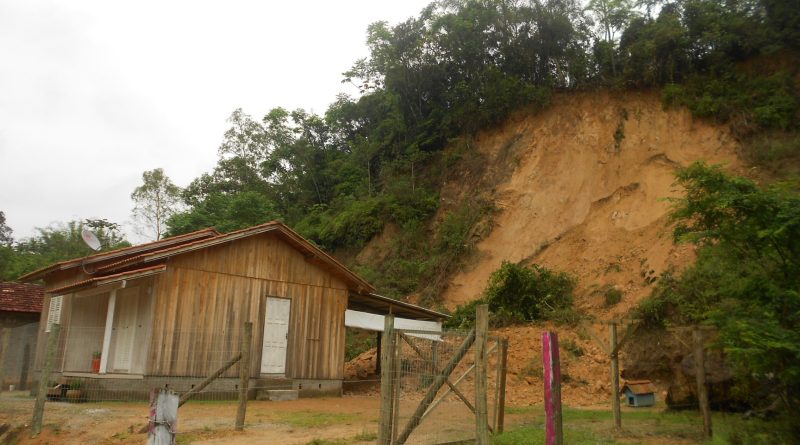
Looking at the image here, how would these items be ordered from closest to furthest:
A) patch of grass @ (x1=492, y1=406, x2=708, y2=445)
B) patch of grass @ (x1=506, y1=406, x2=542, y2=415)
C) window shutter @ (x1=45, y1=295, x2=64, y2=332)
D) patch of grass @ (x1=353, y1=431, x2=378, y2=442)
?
patch of grass @ (x1=492, y1=406, x2=708, y2=445) → patch of grass @ (x1=353, y1=431, x2=378, y2=442) → patch of grass @ (x1=506, y1=406, x2=542, y2=415) → window shutter @ (x1=45, y1=295, x2=64, y2=332)

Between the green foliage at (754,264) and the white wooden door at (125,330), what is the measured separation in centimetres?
1291

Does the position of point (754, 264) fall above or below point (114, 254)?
below

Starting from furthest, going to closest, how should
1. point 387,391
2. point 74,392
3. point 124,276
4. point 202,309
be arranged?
point 202,309, point 74,392, point 124,276, point 387,391

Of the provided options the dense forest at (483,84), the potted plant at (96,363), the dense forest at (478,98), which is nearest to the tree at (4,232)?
the dense forest at (478,98)

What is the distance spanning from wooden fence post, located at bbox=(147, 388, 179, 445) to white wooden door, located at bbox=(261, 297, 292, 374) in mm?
12174

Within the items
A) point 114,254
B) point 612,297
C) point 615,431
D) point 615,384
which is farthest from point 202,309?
point 612,297

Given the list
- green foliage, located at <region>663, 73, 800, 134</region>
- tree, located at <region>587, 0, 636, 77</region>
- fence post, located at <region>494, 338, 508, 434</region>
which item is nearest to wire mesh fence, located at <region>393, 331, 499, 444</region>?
fence post, located at <region>494, 338, 508, 434</region>

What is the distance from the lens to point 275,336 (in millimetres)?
15938

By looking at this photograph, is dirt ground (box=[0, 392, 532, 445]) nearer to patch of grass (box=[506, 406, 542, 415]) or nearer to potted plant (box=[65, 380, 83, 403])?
potted plant (box=[65, 380, 83, 403])

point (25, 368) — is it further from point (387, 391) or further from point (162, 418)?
point (162, 418)

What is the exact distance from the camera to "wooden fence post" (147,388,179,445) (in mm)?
3801

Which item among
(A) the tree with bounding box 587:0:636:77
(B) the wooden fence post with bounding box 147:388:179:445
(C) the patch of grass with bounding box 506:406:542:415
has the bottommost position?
(C) the patch of grass with bounding box 506:406:542:415

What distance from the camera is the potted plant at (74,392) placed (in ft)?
44.2

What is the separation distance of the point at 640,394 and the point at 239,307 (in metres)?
10.2
